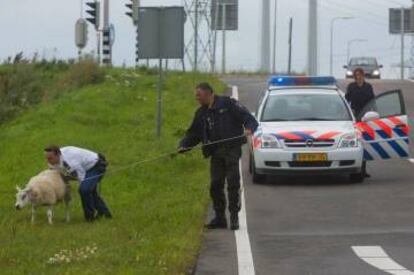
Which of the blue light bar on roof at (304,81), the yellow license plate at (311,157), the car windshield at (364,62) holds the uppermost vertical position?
the car windshield at (364,62)

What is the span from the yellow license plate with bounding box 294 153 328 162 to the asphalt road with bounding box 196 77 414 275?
0.50m

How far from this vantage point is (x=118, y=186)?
18.1 m

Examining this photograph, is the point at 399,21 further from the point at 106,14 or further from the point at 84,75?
the point at 84,75

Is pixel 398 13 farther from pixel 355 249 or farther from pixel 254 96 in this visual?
pixel 355 249

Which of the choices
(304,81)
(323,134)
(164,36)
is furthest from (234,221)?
(164,36)

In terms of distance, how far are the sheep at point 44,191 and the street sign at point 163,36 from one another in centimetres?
770

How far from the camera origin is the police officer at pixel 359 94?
61.5 ft

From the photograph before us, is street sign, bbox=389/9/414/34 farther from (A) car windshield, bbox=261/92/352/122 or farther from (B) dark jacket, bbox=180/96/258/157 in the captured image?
(B) dark jacket, bbox=180/96/258/157

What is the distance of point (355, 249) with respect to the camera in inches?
438

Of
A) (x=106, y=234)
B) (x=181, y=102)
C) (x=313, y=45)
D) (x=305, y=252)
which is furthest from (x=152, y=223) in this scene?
(x=313, y=45)

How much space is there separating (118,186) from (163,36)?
437cm

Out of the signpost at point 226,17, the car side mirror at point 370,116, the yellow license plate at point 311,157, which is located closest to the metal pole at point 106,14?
the signpost at point 226,17

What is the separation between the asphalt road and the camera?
10.4 m

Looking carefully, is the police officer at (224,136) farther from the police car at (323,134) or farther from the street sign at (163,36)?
the street sign at (163,36)
